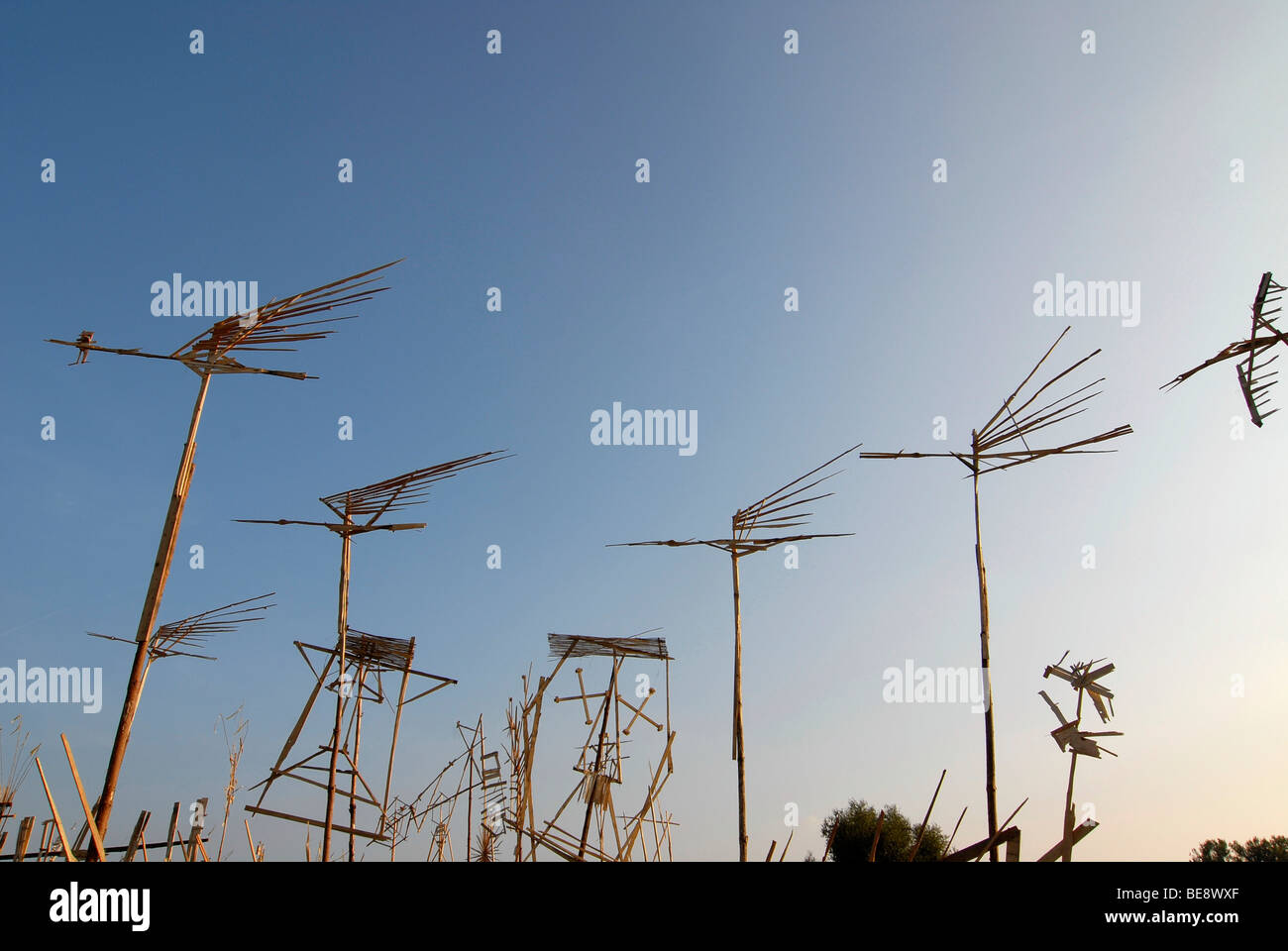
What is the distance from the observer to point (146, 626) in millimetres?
4957

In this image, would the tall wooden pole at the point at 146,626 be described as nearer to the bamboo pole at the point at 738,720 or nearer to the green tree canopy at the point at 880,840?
the bamboo pole at the point at 738,720

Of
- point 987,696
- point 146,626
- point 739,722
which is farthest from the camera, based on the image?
point 739,722

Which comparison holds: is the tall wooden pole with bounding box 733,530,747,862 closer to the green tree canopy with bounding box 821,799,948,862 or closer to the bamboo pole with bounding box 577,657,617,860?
the bamboo pole with bounding box 577,657,617,860

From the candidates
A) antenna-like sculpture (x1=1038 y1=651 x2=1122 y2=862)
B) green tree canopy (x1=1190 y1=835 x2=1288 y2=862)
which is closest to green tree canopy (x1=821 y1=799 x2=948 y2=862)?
green tree canopy (x1=1190 y1=835 x2=1288 y2=862)

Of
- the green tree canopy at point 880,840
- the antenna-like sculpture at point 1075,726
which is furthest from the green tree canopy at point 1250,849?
the antenna-like sculpture at point 1075,726

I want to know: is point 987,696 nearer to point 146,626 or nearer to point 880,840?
point 146,626

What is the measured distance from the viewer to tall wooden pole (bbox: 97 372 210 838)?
4.83 metres

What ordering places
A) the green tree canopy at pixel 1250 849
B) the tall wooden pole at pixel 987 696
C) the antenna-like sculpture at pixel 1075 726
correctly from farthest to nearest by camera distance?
1. the green tree canopy at pixel 1250 849
2. the tall wooden pole at pixel 987 696
3. the antenna-like sculpture at pixel 1075 726

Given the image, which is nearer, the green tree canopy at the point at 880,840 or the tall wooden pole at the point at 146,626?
the tall wooden pole at the point at 146,626

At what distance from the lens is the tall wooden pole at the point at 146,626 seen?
483 cm

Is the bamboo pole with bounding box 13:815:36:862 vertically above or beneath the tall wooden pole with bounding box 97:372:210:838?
beneath

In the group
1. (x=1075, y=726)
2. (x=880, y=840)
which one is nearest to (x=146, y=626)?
(x=1075, y=726)

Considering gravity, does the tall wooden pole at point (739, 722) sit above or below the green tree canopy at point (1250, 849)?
above

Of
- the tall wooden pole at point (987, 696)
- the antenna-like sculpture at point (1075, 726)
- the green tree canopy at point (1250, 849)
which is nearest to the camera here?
the antenna-like sculpture at point (1075, 726)
